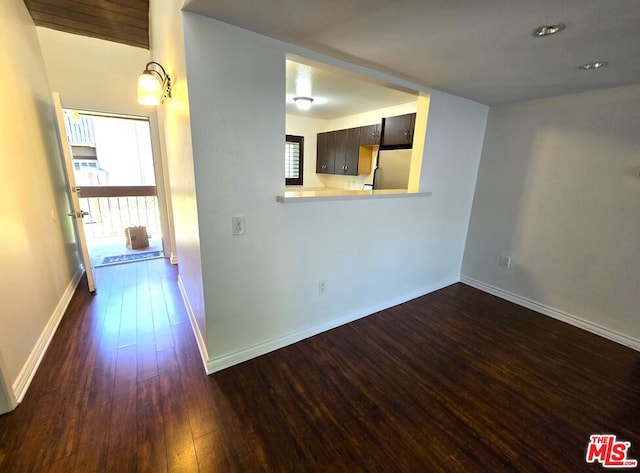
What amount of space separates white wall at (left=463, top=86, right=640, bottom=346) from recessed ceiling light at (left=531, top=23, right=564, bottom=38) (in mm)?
1551

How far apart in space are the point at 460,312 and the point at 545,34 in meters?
2.38

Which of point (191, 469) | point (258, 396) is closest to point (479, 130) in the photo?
point (258, 396)

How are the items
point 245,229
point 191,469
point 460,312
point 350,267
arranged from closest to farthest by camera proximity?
point 191,469, point 245,229, point 350,267, point 460,312

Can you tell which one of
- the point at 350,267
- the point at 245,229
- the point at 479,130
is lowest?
the point at 350,267

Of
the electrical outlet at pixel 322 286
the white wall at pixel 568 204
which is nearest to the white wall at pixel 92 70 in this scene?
the electrical outlet at pixel 322 286

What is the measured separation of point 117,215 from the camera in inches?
206

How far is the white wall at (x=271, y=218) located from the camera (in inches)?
62.1

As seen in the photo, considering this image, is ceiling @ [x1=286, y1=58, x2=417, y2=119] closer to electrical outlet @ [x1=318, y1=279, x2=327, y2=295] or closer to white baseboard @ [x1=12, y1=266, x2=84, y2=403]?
electrical outlet @ [x1=318, y1=279, x2=327, y2=295]

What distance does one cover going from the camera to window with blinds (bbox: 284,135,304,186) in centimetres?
536

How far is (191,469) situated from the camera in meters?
1.29

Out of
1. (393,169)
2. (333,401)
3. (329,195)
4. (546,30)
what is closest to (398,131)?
(393,169)

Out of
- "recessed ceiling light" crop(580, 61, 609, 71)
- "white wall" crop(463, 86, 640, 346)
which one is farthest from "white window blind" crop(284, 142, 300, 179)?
"recessed ceiling light" crop(580, 61, 609, 71)

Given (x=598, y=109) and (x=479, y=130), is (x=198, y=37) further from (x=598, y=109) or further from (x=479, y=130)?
(x=598, y=109)

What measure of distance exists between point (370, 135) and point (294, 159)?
6.54ft
